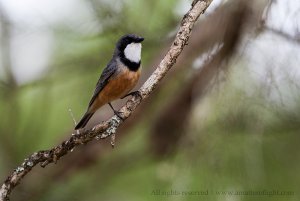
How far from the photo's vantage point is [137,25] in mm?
3969

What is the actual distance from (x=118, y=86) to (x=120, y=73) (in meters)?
0.09

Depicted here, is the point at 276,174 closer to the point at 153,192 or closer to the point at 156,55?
the point at 153,192

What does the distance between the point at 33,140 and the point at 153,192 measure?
39.3 inches

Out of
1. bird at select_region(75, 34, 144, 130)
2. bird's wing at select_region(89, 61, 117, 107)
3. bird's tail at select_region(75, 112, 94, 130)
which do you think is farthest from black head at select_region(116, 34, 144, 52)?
bird's tail at select_region(75, 112, 94, 130)

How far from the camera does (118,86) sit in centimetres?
383

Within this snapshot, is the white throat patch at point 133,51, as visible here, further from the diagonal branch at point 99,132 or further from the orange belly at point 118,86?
the diagonal branch at point 99,132

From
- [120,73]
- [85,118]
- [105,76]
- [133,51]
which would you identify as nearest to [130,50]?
[133,51]

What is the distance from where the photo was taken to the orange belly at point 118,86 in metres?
3.75

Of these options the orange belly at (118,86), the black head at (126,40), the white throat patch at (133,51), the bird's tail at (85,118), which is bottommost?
the bird's tail at (85,118)

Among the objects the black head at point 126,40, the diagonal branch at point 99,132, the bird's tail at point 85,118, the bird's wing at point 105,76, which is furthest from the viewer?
the bird's tail at point 85,118

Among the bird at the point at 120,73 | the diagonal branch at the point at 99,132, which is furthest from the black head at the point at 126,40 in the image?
the diagonal branch at the point at 99,132

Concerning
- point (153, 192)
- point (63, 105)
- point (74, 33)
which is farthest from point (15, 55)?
point (153, 192)

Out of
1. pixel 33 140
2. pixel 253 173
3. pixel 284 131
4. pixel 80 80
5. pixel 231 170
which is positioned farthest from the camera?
pixel 80 80

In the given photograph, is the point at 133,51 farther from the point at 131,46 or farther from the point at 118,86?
the point at 118,86
